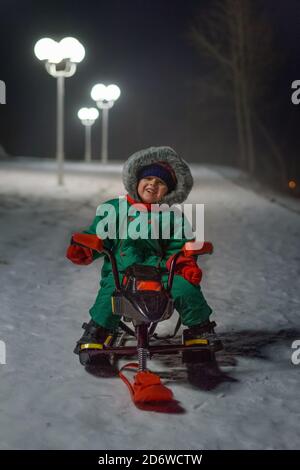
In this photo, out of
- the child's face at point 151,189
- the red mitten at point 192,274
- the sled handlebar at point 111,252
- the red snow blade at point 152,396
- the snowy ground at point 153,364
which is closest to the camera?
the snowy ground at point 153,364

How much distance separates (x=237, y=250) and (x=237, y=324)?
3.02 meters

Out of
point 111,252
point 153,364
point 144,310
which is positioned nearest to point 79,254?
point 111,252

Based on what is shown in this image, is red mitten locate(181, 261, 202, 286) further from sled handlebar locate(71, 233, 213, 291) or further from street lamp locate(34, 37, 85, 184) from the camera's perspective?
street lamp locate(34, 37, 85, 184)

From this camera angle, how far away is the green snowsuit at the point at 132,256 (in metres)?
3.45

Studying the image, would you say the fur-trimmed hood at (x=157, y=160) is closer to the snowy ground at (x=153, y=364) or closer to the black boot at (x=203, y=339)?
the black boot at (x=203, y=339)

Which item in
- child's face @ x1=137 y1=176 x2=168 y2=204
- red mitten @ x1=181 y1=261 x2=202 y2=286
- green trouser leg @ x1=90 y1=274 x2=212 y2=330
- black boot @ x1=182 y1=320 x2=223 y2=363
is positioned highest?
child's face @ x1=137 y1=176 x2=168 y2=204

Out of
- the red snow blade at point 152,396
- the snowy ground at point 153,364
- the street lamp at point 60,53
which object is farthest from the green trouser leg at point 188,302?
the street lamp at point 60,53

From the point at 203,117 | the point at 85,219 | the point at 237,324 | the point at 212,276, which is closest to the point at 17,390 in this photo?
the point at 237,324

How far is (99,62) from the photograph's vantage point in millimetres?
51219

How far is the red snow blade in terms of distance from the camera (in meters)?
2.92

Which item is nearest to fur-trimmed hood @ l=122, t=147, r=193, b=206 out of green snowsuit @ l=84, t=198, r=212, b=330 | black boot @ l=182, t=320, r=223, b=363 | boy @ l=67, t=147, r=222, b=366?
boy @ l=67, t=147, r=222, b=366

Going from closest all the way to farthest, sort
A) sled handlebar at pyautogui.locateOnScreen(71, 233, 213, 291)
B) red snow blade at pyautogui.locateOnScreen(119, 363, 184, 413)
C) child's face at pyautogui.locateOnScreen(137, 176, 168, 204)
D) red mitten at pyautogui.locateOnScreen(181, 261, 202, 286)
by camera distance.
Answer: red snow blade at pyautogui.locateOnScreen(119, 363, 184, 413)
sled handlebar at pyautogui.locateOnScreen(71, 233, 213, 291)
red mitten at pyautogui.locateOnScreen(181, 261, 202, 286)
child's face at pyautogui.locateOnScreen(137, 176, 168, 204)

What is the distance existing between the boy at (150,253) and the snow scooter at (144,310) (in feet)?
0.25

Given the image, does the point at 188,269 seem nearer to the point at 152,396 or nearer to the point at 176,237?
the point at 176,237
